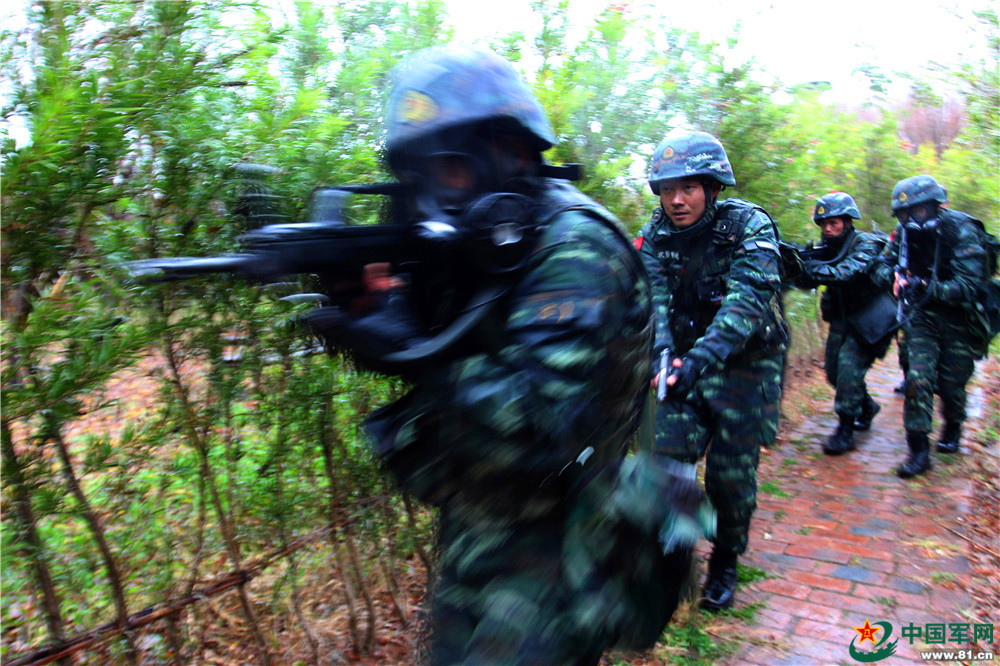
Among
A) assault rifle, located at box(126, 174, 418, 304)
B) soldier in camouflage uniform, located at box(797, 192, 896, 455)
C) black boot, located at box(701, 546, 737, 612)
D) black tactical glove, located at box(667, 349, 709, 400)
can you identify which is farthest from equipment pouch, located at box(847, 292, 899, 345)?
assault rifle, located at box(126, 174, 418, 304)

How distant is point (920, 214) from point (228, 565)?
18.5 ft

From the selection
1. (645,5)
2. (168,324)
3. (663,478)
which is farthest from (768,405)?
(645,5)

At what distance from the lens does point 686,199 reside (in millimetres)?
3678

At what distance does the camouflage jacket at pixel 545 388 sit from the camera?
60.2 inches

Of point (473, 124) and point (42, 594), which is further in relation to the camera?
point (42, 594)

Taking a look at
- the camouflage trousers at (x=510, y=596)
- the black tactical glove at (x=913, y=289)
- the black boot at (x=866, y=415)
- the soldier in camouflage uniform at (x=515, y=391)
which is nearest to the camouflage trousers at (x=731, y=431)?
the soldier in camouflage uniform at (x=515, y=391)

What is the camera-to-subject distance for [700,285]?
12.4 feet

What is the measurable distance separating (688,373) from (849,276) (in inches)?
142

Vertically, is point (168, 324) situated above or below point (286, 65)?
below

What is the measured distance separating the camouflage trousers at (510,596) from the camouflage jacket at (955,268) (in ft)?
16.6

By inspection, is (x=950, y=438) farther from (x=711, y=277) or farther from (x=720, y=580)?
(x=711, y=277)

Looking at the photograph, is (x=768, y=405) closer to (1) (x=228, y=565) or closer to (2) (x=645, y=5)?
(1) (x=228, y=565)

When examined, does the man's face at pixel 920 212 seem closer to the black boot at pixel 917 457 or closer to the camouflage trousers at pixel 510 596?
the black boot at pixel 917 457

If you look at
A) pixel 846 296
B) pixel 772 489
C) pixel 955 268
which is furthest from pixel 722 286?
pixel 846 296
